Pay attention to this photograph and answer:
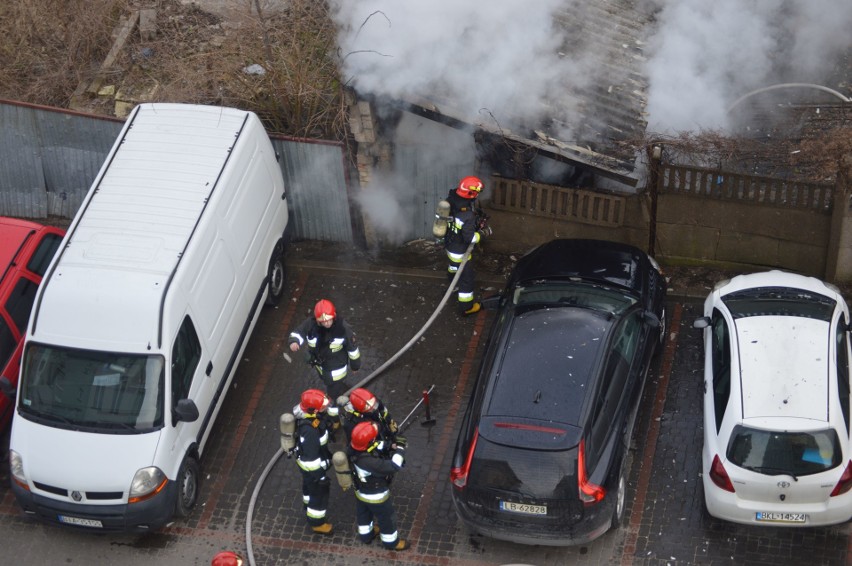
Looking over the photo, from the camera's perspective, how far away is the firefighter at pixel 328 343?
11.3 m

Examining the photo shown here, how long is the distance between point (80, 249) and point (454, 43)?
187 inches

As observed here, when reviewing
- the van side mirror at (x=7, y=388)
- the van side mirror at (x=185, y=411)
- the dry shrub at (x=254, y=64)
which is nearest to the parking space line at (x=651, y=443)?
the van side mirror at (x=185, y=411)

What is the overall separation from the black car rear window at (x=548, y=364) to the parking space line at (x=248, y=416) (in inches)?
127

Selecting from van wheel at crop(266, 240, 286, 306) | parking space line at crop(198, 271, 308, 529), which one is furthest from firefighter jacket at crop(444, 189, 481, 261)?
parking space line at crop(198, 271, 308, 529)

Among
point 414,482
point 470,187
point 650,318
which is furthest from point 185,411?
point 650,318

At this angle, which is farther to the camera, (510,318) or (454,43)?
(454,43)

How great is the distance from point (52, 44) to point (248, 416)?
757cm

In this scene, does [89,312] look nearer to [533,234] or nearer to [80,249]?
[80,249]

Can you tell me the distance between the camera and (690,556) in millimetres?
10391

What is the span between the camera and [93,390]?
11039 mm

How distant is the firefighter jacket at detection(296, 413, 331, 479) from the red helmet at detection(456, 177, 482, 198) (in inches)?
140

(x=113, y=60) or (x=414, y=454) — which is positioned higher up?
(x=113, y=60)

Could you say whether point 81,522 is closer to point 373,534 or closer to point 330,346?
point 373,534

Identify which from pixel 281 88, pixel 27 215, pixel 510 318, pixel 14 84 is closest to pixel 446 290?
pixel 510 318
